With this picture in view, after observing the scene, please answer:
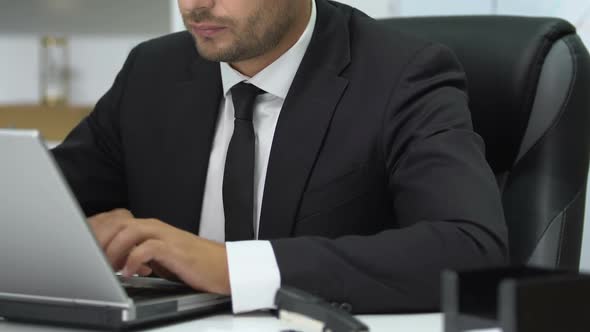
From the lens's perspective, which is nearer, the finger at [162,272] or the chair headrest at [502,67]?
the finger at [162,272]

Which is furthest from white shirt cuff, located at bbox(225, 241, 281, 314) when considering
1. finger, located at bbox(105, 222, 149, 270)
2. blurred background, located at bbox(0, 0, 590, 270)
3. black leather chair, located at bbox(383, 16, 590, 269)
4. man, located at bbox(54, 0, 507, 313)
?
blurred background, located at bbox(0, 0, 590, 270)

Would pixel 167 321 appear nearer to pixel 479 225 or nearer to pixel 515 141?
pixel 479 225

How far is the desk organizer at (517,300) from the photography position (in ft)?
2.19

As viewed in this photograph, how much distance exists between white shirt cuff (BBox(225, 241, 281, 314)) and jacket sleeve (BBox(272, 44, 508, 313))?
1 centimetres

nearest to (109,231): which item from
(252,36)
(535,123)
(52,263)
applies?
(52,263)

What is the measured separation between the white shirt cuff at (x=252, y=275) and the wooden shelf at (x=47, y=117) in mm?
2151

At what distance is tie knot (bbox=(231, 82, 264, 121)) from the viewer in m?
1.46

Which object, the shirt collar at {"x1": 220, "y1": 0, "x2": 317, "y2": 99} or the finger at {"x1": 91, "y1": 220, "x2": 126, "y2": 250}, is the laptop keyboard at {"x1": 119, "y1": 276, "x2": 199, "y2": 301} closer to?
the finger at {"x1": 91, "y1": 220, "x2": 126, "y2": 250}

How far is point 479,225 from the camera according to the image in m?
1.21

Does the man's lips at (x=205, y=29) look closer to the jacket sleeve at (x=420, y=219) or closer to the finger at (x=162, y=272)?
the jacket sleeve at (x=420, y=219)

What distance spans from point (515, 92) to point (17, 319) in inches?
35.7

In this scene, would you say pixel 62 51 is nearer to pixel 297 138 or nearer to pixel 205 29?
pixel 205 29

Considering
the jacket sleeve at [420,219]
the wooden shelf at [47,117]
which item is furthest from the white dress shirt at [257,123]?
the wooden shelf at [47,117]

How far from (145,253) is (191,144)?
0.49 m
